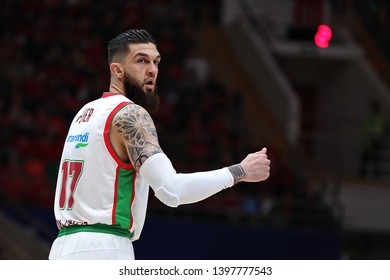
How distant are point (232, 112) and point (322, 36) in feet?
14.2

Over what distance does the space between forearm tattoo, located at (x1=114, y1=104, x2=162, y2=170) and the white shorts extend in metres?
0.44

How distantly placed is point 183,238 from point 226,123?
3860 mm

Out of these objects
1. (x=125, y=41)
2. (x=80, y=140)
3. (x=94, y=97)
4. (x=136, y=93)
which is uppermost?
(x=125, y=41)

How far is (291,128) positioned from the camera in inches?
818

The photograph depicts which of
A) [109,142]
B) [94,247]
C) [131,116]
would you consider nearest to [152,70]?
[131,116]

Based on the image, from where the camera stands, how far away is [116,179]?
509 centimetres

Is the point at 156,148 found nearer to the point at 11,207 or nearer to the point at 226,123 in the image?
the point at 11,207

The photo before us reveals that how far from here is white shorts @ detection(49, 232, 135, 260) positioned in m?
5.04

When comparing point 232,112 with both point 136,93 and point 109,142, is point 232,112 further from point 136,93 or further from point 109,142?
point 109,142

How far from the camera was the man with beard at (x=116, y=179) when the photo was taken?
495 cm

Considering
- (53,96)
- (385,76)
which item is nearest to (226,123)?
(53,96)

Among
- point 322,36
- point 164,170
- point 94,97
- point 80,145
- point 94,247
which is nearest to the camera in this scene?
point 164,170

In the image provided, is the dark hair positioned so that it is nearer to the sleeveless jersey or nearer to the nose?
the nose

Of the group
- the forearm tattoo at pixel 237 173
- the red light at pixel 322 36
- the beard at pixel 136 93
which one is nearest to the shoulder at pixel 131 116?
the beard at pixel 136 93
